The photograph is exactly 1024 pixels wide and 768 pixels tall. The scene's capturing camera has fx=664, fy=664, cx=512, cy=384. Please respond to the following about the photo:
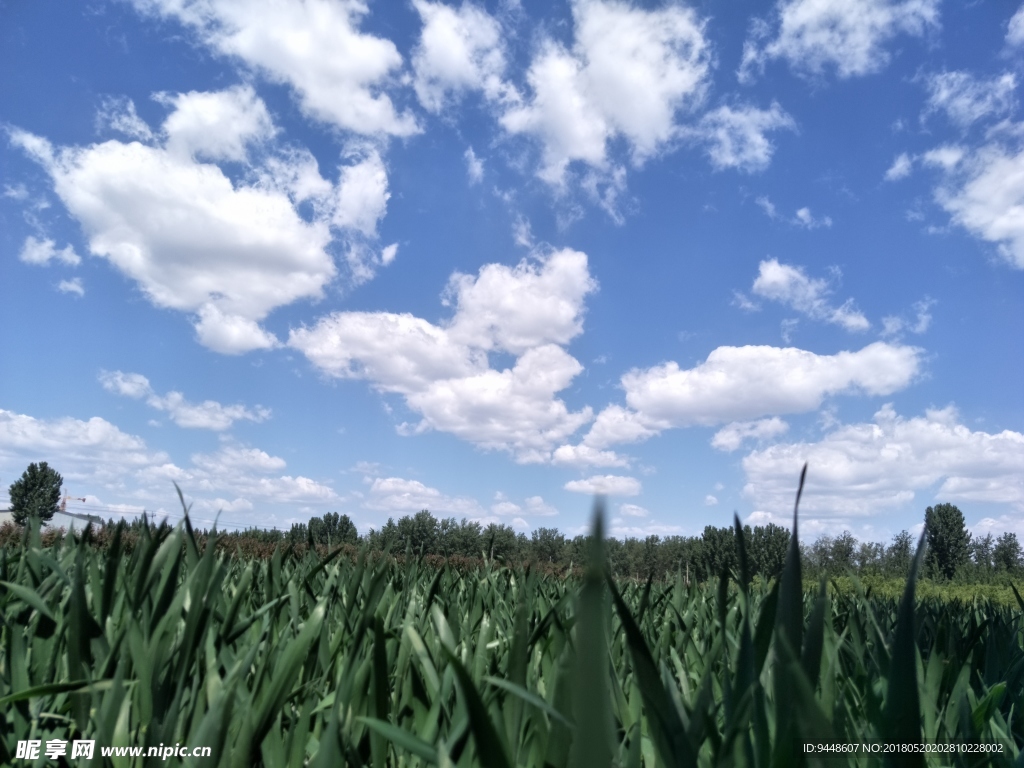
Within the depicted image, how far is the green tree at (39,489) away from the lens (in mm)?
89125

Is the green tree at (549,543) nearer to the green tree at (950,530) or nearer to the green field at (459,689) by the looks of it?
the green tree at (950,530)

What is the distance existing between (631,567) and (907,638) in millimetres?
77752

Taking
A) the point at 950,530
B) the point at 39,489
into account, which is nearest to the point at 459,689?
the point at 950,530

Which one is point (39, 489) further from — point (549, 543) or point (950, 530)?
point (950, 530)

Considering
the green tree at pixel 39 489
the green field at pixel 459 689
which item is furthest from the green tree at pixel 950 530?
the green tree at pixel 39 489

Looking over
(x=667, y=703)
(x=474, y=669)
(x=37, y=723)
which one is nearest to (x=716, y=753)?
(x=667, y=703)

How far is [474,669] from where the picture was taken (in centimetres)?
108

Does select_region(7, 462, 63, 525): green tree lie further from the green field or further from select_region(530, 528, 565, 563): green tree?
the green field

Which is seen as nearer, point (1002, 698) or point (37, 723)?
point (37, 723)

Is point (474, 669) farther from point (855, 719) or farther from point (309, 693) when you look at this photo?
point (855, 719)

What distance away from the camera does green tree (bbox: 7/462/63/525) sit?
3509 inches

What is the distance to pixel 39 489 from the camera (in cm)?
8944

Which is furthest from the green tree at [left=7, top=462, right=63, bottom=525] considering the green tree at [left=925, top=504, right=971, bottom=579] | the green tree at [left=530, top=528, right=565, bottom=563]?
the green tree at [left=925, top=504, right=971, bottom=579]

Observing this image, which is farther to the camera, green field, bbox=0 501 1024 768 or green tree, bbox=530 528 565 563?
green tree, bbox=530 528 565 563
